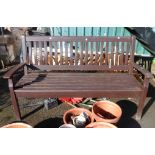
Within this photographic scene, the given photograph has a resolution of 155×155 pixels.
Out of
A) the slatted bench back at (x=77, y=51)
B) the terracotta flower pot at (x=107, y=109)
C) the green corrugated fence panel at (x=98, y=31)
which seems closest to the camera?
the terracotta flower pot at (x=107, y=109)

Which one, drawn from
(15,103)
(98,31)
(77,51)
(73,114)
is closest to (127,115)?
(73,114)

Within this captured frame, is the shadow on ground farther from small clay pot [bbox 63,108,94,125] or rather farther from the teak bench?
small clay pot [bbox 63,108,94,125]

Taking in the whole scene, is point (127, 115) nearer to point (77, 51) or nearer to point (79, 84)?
point (79, 84)

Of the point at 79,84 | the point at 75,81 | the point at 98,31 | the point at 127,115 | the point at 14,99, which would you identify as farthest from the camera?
the point at 98,31

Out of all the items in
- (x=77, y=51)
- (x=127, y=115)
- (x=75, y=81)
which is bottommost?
(x=127, y=115)

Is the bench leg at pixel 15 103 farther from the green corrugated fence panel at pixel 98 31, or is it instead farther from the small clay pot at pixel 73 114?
the green corrugated fence panel at pixel 98 31

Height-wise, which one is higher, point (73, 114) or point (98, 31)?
point (98, 31)

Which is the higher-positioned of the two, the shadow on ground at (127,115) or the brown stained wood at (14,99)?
the brown stained wood at (14,99)

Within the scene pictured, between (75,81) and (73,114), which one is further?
(75,81)

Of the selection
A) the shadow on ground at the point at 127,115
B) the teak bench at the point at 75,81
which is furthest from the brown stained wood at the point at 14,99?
the shadow on ground at the point at 127,115

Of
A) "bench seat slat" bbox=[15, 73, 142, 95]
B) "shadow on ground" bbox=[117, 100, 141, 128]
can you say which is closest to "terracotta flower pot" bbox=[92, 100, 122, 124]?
"shadow on ground" bbox=[117, 100, 141, 128]

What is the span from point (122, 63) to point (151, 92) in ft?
3.69

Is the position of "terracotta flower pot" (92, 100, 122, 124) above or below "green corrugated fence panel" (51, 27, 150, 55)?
below

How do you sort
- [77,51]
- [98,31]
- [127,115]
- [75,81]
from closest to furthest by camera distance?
[75,81]
[127,115]
[77,51]
[98,31]
